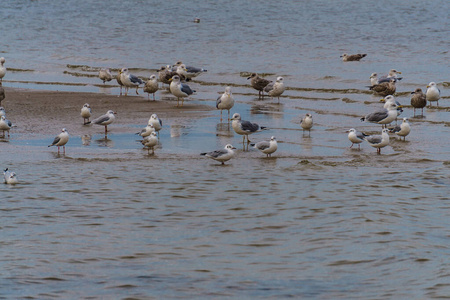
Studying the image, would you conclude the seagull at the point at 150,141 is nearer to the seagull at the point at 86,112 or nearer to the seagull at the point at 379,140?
the seagull at the point at 86,112

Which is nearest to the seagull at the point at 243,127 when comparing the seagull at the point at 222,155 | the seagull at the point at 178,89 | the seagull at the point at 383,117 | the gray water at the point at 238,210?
the gray water at the point at 238,210

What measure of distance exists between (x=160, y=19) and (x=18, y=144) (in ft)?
136

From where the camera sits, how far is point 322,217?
1075 centimetres

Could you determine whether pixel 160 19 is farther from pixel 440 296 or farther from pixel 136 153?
pixel 440 296

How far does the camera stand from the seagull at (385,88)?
25.0m

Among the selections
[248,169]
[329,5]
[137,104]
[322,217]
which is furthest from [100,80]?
[329,5]

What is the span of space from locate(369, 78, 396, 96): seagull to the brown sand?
623 centimetres

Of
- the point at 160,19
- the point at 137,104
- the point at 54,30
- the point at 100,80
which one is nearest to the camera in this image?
the point at 137,104

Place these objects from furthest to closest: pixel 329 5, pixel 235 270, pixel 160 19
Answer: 1. pixel 329 5
2. pixel 160 19
3. pixel 235 270

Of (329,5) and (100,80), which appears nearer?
(100,80)

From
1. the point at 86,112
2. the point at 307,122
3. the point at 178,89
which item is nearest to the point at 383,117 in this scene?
the point at 307,122

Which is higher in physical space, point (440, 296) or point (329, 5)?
A: point (329, 5)

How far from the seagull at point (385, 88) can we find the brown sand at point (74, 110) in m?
6.23

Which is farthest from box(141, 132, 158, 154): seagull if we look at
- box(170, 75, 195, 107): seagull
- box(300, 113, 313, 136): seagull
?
box(170, 75, 195, 107): seagull
